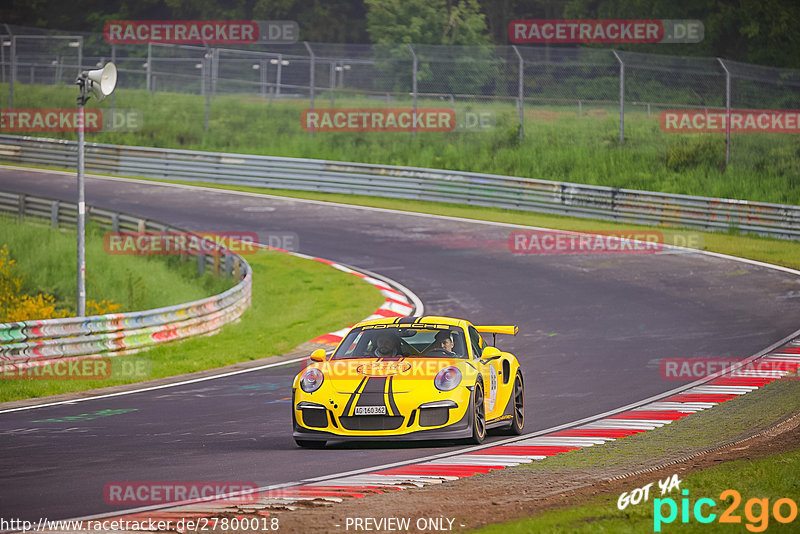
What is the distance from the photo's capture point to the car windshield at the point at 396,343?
11.3 metres

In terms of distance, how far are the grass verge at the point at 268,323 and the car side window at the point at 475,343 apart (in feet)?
20.7

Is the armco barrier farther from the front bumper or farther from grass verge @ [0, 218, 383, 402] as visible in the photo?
the front bumper

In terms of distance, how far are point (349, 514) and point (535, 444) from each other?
3.84 m

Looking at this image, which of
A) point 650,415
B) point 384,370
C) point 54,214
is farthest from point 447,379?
point 54,214

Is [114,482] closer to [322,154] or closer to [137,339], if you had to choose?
[137,339]

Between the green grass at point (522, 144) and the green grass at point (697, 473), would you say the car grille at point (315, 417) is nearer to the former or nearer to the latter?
the green grass at point (697, 473)

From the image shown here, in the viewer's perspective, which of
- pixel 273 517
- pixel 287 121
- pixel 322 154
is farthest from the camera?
pixel 287 121

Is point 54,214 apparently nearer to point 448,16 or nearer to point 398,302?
point 398,302

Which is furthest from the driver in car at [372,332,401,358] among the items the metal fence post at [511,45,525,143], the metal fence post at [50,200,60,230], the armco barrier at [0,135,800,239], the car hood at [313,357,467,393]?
the metal fence post at [511,45,525,143]

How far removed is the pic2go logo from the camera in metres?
6.98

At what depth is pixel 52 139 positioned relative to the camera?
1615 inches

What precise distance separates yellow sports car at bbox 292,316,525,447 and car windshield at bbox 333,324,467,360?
0.01 metres

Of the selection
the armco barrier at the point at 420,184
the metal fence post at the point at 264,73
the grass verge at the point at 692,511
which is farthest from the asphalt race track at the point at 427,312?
the metal fence post at the point at 264,73

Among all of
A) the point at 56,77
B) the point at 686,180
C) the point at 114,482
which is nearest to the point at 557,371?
the point at 114,482
